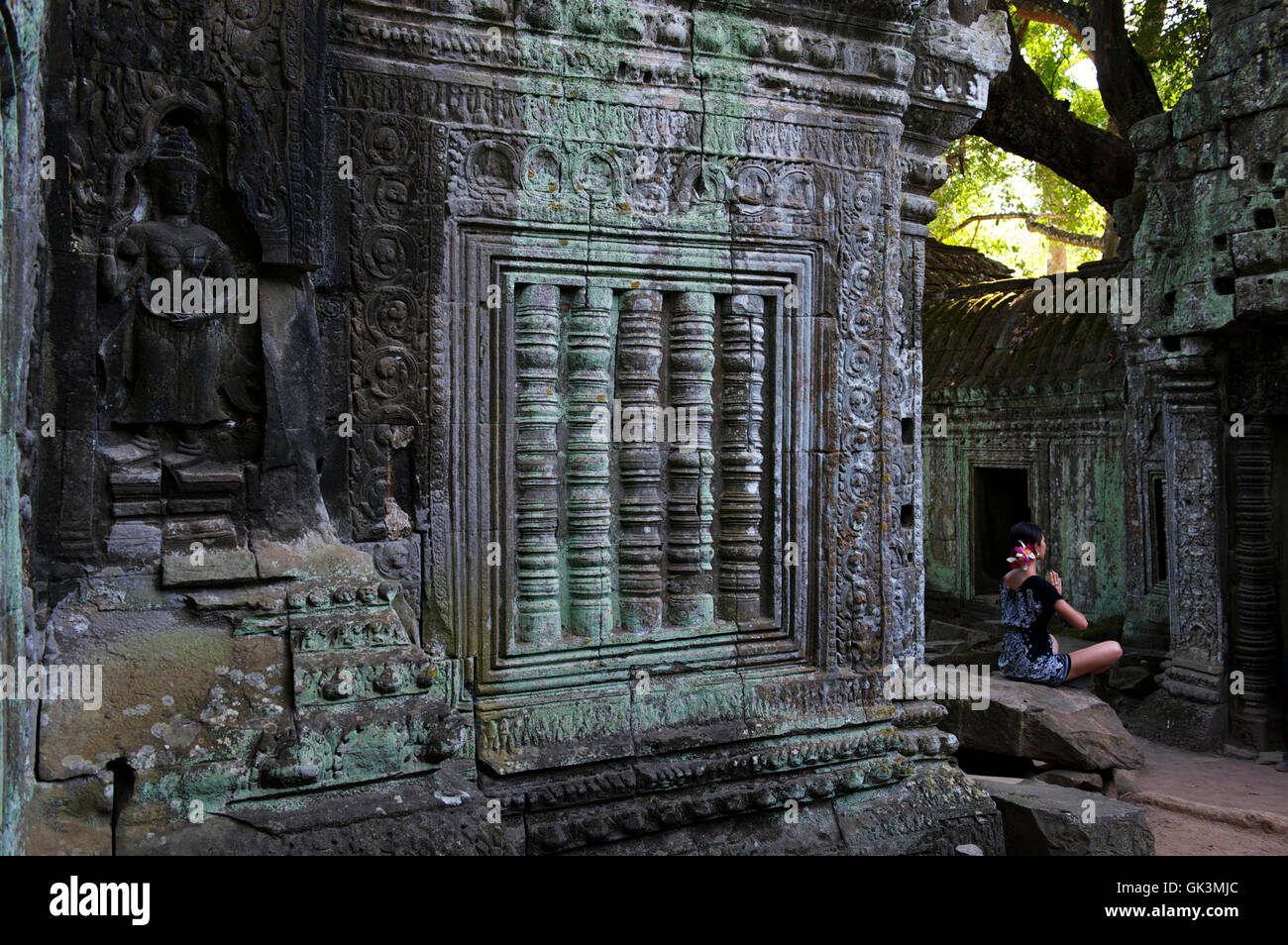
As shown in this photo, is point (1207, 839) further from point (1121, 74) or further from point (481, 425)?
point (1121, 74)

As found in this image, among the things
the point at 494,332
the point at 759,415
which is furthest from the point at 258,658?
the point at 759,415

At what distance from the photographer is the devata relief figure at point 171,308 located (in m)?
3.26

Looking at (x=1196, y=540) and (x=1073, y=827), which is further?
(x=1196, y=540)

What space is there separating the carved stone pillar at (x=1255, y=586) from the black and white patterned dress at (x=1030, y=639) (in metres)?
2.45

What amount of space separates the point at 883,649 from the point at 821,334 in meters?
1.48

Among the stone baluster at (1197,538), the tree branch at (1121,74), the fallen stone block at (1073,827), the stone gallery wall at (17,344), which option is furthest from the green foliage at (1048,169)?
the stone gallery wall at (17,344)

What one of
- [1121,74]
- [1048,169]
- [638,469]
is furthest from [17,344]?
[1048,169]

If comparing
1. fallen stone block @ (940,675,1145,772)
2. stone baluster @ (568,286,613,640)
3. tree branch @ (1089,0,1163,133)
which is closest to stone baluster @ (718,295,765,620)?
stone baluster @ (568,286,613,640)

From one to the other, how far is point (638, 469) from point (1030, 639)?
4052mm

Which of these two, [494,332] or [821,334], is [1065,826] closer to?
[821,334]

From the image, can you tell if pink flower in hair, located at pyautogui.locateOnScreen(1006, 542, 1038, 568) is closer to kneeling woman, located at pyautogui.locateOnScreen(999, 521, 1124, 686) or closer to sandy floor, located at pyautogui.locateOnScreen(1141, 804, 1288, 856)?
kneeling woman, located at pyautogui.locateOnScreen(999, 521, 1124, 686)

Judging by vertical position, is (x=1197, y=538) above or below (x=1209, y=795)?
above

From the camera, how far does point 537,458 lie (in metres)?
4.02

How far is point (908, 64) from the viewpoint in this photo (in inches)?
183
